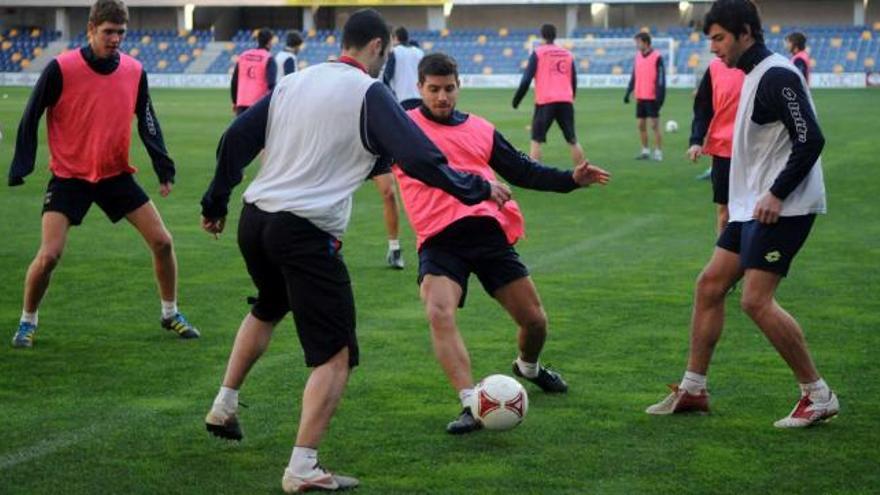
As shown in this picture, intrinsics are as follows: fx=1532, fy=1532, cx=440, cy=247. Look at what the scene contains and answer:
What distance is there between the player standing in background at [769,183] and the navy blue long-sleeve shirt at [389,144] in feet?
5.45

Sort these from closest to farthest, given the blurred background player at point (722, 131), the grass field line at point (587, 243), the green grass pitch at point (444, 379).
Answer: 1. the green grass pitch at point (444, 379)
2. the blurred background player at point (722, 131)
3. the grass field line at point (587, 243)

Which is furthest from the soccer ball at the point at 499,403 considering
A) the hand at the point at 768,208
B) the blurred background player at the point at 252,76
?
the blurred background player at the point at 252,76

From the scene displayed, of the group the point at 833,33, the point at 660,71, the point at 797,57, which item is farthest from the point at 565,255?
the point at 833,33

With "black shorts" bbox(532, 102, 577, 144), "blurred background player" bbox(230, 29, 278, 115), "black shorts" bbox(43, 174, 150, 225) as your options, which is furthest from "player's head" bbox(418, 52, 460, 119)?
"blurred background player" bbox(230, 29, 278, 115)

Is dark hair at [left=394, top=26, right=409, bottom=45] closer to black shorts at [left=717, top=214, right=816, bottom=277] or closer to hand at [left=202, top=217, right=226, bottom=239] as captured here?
black shorts at [left=717, top=214, right=816, bottom=277]

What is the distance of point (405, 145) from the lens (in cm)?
601

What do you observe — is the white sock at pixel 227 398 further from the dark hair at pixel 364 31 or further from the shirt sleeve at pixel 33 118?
the shirt sleeve at pixel 33 118

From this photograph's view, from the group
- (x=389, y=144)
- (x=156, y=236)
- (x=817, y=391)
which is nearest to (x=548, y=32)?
(x=156, y=236)

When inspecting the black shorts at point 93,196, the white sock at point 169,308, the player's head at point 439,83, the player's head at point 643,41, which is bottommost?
the white sock at point 169,308

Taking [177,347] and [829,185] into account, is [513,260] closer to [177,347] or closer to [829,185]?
[177,347]

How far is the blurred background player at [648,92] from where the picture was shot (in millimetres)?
24516

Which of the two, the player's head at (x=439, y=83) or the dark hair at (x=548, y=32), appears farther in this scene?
the dark hair at (x=548, y=32)

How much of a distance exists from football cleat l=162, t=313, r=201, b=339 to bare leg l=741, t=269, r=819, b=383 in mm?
4064

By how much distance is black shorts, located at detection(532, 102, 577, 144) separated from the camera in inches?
864
